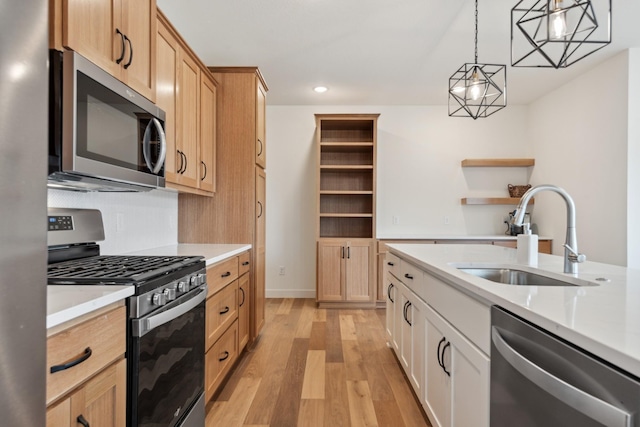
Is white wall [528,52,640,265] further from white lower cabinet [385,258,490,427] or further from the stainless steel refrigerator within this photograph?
the stainless steel refrigerator

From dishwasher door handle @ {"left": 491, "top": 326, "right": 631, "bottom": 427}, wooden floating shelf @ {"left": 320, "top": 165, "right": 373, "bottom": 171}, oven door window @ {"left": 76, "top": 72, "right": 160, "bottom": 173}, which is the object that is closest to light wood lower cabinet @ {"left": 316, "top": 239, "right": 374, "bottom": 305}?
wooden floating shelf @ {"left": 320, "top": 165, "right": 373, "bottom": 171}

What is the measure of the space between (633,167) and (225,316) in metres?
3.74

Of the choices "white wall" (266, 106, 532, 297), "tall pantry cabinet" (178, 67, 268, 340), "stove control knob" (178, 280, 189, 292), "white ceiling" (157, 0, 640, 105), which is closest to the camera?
"stove control knob" (178, 280, 189, 292)

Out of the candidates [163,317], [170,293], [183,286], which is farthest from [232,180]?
[163,317]

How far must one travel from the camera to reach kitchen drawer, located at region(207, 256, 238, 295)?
6.17 feet

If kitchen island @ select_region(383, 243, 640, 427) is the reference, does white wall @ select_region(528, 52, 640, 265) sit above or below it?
above

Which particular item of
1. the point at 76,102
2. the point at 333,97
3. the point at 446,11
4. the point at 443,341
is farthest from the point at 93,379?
the point at 333,97

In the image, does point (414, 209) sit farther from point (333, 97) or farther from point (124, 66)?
point (124, 66)

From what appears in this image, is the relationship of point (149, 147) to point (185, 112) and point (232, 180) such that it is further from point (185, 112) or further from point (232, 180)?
point (232, 180)

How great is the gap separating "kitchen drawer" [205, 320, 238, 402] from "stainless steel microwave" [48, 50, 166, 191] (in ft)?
3.30

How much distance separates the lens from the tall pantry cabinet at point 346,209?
13.4 feet

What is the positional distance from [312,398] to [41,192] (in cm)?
192

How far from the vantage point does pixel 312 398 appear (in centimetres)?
206

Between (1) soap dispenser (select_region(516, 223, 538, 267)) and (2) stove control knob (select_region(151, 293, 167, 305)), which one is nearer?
(2) stove control knob (select_region(151, 293, 167, 305))
